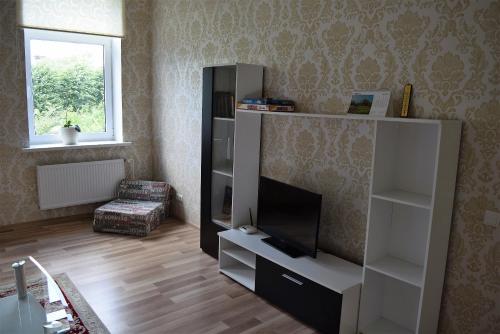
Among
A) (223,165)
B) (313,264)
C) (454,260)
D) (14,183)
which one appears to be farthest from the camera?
(14,183)

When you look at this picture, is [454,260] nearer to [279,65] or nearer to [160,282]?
[279,65]

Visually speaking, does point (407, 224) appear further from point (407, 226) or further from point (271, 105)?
point (271, 105)

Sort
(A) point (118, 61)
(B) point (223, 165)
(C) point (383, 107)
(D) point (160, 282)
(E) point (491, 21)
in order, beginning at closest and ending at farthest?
(E) point (491, 21) → (C) point (383, 107) → (D) point (160, 282) → (B) point (223, 165) → (A) point (118, 61)

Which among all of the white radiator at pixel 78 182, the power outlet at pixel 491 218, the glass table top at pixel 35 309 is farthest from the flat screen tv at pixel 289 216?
the white radiator at pixel 78 182

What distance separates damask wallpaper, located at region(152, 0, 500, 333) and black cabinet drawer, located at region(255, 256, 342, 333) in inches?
17.5

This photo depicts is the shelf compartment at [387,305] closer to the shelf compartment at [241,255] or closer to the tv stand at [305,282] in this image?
the tv stand at [305,282]

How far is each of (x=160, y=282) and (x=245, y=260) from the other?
71cm

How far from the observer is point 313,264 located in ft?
9.45

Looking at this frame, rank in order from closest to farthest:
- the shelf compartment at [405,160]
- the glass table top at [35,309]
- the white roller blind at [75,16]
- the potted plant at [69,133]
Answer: the glass table top at [35,309] → the shelf compartment at [405,160] → the white roller blind at [75,16] → the potted plant at [69,133]

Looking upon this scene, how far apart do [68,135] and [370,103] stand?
350 cm

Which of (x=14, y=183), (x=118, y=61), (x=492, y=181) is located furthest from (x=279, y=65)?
(x=14, y=183)

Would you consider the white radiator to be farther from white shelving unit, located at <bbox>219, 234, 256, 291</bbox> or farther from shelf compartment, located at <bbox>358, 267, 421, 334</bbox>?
shelf compartment, located at <bbox>358, 267, 421, 334</bbox>

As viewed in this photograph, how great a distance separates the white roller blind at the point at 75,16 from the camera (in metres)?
4.29

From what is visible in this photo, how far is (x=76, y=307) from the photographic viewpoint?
2932mm
